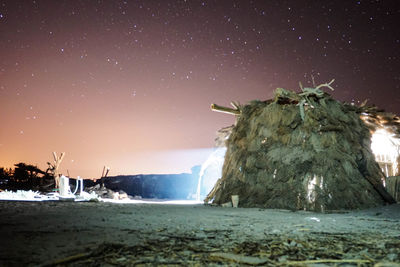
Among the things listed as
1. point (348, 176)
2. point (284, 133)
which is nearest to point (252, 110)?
point (284, 133)

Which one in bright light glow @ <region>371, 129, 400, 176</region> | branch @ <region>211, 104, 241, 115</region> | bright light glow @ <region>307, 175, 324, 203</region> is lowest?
bright light glow @ <region>307, 175, 324, 203</region>

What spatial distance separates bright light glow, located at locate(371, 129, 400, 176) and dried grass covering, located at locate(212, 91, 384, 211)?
2.23 m

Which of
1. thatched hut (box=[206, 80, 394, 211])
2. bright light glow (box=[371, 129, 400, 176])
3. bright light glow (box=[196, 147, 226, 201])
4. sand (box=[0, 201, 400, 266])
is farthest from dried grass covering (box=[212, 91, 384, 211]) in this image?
bright light glow (box=[196, 147, 226, 201])

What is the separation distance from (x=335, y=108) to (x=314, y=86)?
938 mm

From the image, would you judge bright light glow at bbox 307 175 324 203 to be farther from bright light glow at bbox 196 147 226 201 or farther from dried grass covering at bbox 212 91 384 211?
bright light glow at bbox 196 147 226 201

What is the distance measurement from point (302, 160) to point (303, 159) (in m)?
0.04

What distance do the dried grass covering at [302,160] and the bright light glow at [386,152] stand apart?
2.23 meters

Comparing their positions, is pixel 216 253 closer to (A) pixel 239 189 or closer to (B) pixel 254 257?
(B) pixel 254 257

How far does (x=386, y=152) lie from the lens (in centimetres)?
1088

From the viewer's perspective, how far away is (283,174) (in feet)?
23.7

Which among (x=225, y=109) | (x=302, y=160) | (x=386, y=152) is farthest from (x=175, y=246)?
(x=386, y=152)

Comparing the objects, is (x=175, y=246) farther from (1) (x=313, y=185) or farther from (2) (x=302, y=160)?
(2) (x=302, y=160)

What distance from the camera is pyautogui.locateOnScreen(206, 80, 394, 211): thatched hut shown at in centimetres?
673

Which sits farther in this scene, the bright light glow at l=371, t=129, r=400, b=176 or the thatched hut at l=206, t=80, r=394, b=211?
the bright light glow at l=371, t=129, r=400, b=176
